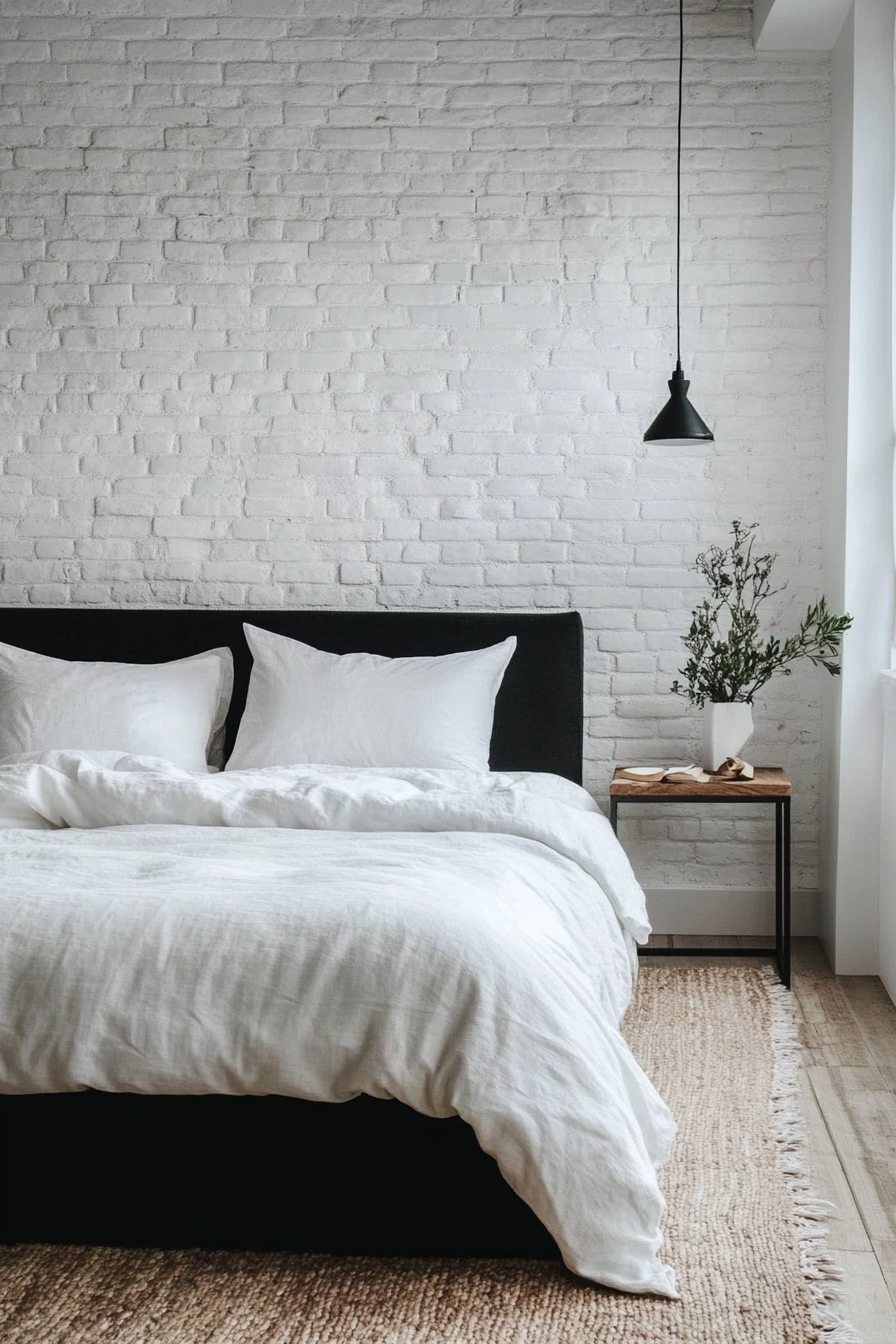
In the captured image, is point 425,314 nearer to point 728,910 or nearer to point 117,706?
point 117,706

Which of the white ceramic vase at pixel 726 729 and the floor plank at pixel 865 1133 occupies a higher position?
the white ceramic vase at pixel 726 729

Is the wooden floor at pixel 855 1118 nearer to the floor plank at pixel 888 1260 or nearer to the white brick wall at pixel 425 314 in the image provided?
the floor plank at pixel 888 1260

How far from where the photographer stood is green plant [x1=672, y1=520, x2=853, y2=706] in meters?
3.67

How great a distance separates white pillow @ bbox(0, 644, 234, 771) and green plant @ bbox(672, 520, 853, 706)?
1.47 m

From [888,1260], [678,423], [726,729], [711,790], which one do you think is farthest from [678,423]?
[888,1260]

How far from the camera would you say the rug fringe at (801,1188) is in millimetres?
1874

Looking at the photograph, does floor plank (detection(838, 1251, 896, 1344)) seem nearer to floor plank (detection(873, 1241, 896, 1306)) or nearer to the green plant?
floor plank (detection(873, 1241, 896, 1306))

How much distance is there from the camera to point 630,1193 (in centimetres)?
188

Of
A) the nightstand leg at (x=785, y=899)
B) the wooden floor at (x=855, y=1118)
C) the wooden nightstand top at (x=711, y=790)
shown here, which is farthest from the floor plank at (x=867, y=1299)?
the wooden nightstand top at (x=711, y=790)

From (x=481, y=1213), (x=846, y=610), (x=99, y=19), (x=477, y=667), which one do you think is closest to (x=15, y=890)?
(x=481, y=1213)

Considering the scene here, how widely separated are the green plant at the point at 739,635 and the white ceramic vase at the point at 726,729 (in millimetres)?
53

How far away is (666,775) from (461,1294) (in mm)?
1879

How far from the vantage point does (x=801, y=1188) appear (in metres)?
2.30

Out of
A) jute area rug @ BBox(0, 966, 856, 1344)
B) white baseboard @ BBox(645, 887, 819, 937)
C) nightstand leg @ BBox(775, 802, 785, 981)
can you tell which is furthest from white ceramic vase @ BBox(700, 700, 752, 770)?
jute area rug @ BBox(0, 966, 856, 1344)
